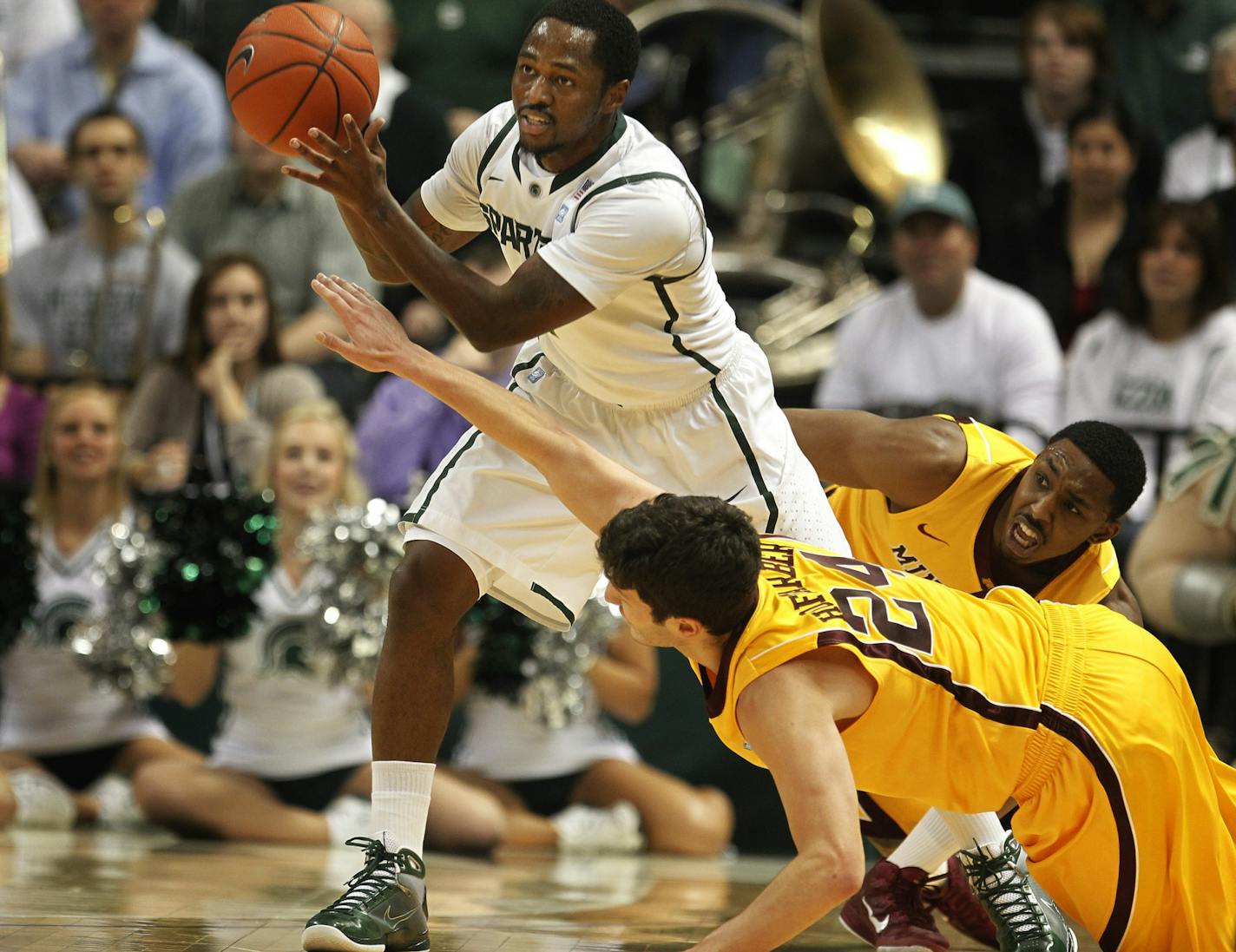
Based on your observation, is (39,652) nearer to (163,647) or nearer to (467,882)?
(163,647)

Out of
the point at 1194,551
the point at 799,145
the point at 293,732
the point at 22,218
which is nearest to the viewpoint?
the point at 1194,551

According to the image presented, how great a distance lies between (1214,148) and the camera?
8312 mm

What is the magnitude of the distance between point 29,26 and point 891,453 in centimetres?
685

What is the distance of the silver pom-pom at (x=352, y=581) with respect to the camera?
6.32 meters

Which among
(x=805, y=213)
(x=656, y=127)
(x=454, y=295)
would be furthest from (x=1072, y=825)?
(x=805, y=213)

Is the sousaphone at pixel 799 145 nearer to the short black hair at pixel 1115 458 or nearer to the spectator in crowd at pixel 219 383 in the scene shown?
the spectator in crowd at pixel 219 383

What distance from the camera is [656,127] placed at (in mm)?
9008

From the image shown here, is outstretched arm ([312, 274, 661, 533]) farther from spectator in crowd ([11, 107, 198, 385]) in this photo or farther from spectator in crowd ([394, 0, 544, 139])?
spectator in crowd ([394, 0, 544, 139])

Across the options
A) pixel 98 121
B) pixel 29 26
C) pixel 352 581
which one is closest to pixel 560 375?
pixel 352 581

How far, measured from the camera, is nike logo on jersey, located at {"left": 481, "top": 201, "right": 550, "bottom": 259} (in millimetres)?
4070

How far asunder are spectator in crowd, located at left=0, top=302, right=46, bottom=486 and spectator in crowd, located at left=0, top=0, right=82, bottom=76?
2.99m

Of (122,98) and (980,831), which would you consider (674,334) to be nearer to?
(980,831)

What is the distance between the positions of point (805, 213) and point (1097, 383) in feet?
9.82

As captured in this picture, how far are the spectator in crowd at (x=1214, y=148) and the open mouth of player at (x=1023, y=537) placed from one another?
4.61 meters
